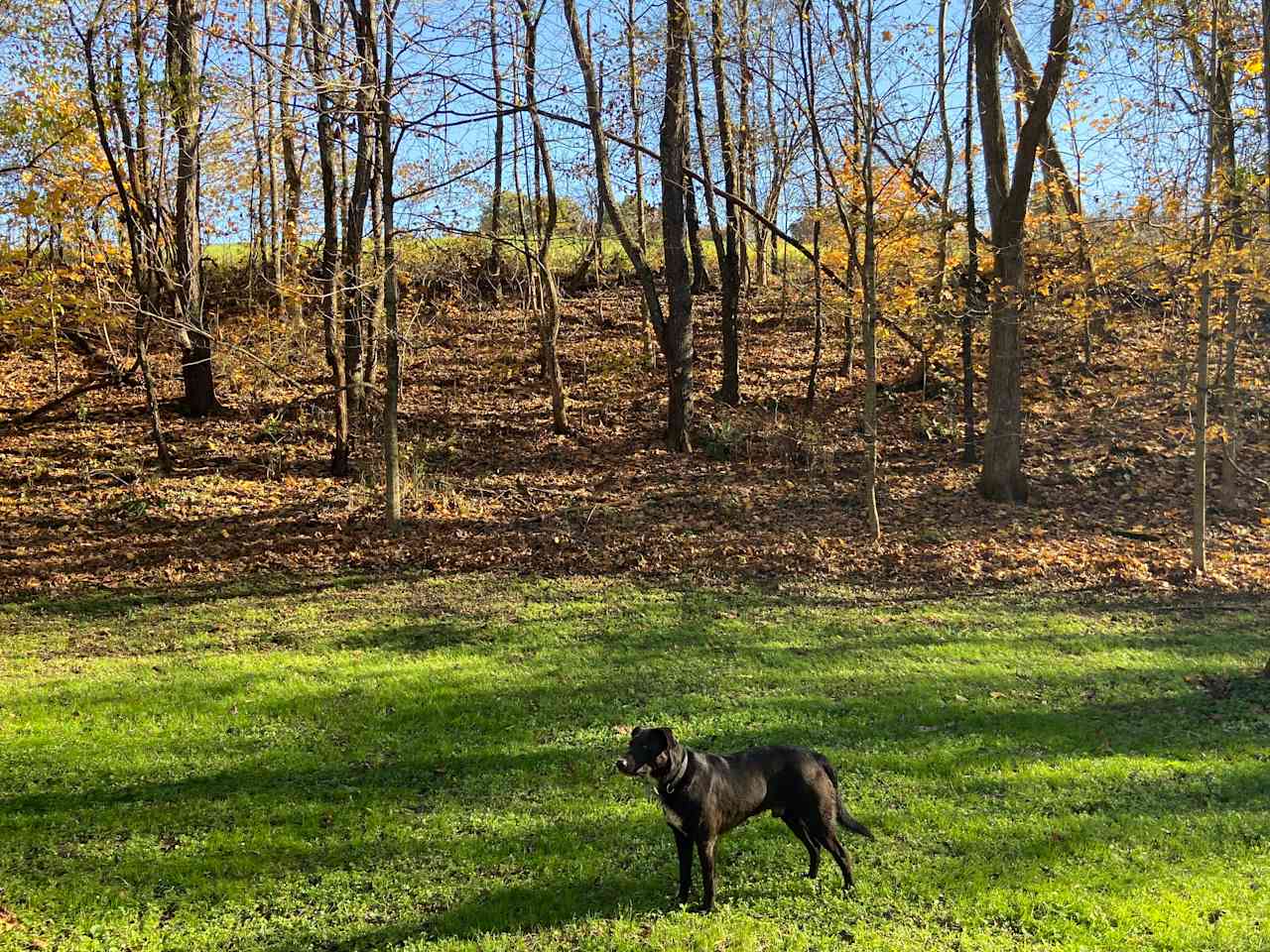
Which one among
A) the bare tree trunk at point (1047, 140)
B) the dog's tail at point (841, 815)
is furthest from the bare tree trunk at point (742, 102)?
the dog's tail at point (841, 815)

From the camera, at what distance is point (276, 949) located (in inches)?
160

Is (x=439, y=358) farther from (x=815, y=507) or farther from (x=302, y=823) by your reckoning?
(x=302, y=823)

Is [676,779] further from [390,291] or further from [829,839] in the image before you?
[390,291]

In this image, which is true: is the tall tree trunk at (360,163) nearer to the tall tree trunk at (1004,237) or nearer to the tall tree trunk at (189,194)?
the tall tree trunk at (189,194)

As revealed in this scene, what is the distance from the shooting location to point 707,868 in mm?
4223

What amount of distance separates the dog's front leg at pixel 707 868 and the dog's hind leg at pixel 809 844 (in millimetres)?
457

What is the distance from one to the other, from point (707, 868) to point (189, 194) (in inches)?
600

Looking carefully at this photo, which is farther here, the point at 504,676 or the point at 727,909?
the point at 504,676

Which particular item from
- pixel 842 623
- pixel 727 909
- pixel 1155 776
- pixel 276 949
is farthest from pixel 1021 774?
pixel 276 949

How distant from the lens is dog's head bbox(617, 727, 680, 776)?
12.4 feet

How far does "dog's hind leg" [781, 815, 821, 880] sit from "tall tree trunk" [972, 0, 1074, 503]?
11234mm

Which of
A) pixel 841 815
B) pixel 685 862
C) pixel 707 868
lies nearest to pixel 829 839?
pixel 841 815

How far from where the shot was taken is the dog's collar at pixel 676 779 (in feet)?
12.8

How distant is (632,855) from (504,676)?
331cm
